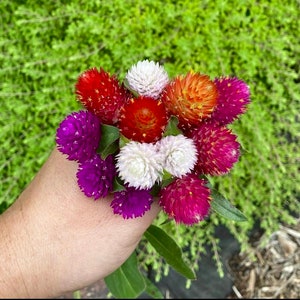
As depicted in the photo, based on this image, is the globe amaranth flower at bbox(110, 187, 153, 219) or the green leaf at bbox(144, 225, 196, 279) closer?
the globe amaranth flower at bbox(110, 187, 153, 219)

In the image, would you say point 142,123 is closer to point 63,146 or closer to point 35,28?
point 63,146

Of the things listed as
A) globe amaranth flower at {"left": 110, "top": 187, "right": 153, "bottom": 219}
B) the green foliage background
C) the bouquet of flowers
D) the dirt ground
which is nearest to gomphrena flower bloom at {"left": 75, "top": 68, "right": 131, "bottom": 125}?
the bouquet of flowers

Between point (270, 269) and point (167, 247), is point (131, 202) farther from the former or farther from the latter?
point (270, 269)

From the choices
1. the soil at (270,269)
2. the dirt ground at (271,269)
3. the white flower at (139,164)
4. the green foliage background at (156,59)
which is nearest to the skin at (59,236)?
the white flower at (139,164)

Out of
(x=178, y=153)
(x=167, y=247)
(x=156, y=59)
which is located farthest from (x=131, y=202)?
(x=156, y=59)

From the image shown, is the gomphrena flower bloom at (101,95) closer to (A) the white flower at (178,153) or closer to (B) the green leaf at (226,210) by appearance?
(A) the white flower at (178,153)

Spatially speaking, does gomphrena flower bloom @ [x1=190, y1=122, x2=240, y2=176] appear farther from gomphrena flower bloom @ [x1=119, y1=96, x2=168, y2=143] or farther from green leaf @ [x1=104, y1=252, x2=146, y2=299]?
green leaf @ [x1=104, y1=252, x2=146, y2=299]
